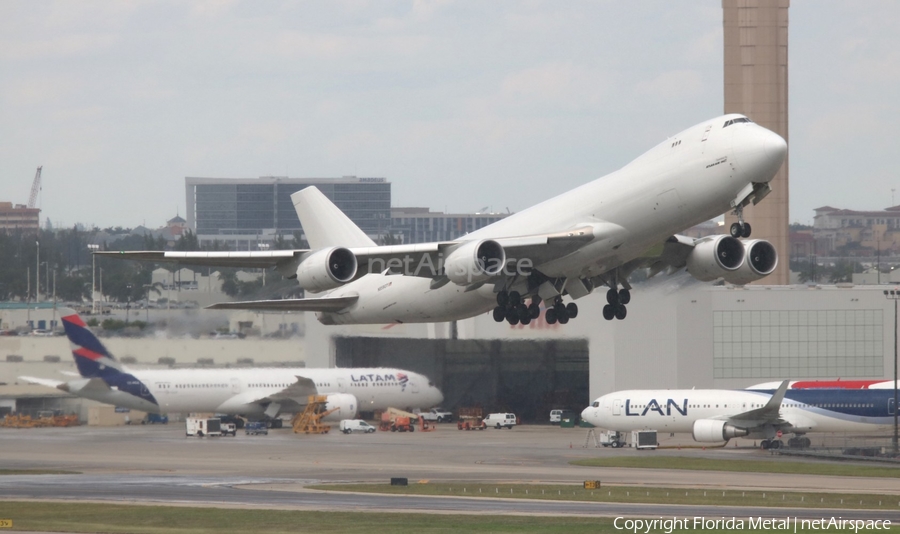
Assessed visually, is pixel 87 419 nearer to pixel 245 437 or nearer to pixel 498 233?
pixel 245 437

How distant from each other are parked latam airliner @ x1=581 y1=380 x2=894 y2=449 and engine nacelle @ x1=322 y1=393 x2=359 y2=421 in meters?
18.3

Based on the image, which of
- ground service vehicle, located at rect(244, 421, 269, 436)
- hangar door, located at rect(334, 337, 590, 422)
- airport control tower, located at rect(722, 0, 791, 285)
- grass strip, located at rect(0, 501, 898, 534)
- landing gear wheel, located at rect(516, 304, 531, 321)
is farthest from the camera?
airport control tower, located at rect(722, 0, 791, 285)

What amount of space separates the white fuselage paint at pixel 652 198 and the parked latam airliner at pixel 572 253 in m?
0.04

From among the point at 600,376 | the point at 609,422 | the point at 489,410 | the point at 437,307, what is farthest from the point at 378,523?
the point at 489,410

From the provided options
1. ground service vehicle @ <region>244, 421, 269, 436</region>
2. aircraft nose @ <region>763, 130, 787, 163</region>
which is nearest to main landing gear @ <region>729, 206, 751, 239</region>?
aircraft nose @ <region>763, 130, 787, 163</region>

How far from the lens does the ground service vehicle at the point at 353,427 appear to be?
277 ft

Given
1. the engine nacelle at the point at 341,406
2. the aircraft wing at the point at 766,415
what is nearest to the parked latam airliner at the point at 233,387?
the engine nacelle at the point at 341,406

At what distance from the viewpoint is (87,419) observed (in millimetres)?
89562

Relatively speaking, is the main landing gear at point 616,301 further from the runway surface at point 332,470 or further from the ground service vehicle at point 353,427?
the ground service vehicle at point 353,427

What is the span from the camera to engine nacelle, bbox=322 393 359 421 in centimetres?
8512

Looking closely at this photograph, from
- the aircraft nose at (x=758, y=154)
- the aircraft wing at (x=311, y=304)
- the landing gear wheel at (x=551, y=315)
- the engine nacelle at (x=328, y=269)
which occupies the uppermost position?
the aircraft nose at (x=758, y=154)

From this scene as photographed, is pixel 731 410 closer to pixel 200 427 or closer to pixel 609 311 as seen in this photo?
pixel 609 311

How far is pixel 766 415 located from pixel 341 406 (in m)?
28.1

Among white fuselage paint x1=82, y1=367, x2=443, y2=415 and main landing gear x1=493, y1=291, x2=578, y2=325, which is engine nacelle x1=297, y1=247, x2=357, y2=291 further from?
white fuselage paint x1=82, y1=367, x2=443, y2=415
